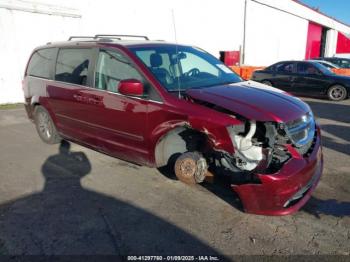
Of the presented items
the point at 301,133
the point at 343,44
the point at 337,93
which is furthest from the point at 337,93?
the point at 343,44

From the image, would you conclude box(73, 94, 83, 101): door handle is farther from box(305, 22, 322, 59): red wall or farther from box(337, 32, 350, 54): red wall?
box(337, 32, 350, 54): red wall

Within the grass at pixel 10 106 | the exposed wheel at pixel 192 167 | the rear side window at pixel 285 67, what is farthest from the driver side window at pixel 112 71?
the rear side window at pixel 285 67

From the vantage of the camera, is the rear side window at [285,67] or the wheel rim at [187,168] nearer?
the wheel rim at [187,168]

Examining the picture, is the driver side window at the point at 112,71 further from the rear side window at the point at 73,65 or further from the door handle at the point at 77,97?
the door handle at the point at 77,97

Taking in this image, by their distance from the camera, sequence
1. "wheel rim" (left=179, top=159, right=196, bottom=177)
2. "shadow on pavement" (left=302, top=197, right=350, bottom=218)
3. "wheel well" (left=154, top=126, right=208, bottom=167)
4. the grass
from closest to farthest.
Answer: "shadow on pavement" (left=302, top=197, right=350, bottom=218) → "wheel rim" (left=179, top=159, right=196, bottom=177) → "wheel well" (left=154, top=126, right=208, bottom=167) → the grass

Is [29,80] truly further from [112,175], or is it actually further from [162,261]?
[162,261]

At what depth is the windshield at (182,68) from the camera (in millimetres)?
4012

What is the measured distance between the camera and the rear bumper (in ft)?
9.81

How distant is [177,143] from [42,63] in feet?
10.7

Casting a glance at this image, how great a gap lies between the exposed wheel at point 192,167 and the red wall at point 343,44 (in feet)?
147

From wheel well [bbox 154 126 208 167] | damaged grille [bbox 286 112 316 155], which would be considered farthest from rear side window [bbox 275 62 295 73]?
wheel well [bbox 154 126 208 167]

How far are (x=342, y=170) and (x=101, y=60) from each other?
3.75 meters

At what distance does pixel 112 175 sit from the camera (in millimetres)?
4492

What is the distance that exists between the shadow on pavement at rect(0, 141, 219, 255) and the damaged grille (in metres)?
1.40
